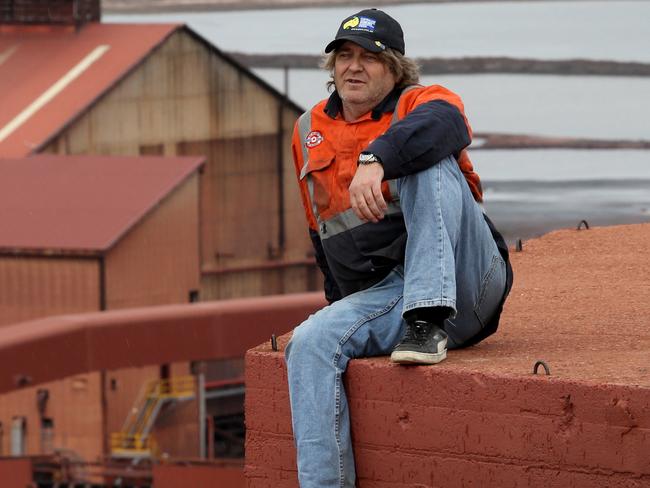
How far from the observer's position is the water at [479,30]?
4703 cm

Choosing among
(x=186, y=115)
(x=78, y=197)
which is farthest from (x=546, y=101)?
(x=78, y=197)

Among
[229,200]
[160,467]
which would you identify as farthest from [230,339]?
[229,200]

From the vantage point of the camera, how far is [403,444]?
5.30 m

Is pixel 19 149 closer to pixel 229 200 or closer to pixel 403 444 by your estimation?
pixel 229 200

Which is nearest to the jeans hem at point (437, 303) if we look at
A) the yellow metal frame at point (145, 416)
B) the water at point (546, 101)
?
the yellow metal frame at point (145, 416)

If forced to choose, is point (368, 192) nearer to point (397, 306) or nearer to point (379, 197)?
point (379, 197)

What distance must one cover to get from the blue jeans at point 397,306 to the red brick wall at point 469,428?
11cm

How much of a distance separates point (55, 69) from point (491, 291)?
32128 mm

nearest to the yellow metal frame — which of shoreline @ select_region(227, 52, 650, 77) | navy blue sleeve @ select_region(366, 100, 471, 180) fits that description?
shoreline @ select_region(227, 52, 650, 77)

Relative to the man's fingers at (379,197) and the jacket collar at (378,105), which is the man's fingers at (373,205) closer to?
the man's fingers at (379,197)

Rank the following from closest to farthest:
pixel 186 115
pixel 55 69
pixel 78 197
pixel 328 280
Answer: pixel 328 280 < pixel 78 197 < pixel 186 115 < pixel 55 69

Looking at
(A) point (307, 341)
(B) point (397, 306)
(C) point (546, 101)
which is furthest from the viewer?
(C) point (546, 101)

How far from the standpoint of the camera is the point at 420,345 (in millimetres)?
5160

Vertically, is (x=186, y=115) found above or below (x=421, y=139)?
above
